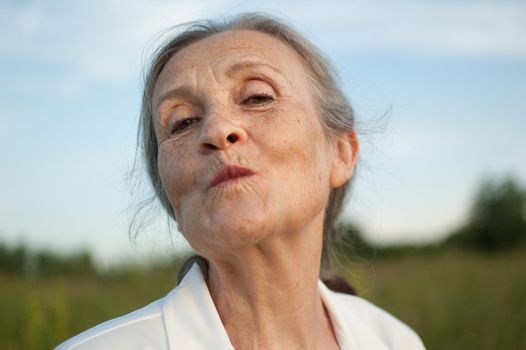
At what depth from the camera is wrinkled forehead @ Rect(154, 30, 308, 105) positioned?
2.35m

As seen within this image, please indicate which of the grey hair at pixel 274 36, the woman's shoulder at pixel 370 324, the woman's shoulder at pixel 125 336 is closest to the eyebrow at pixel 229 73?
the grey hair at pixel 274 36

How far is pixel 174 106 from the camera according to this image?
2.41 metres

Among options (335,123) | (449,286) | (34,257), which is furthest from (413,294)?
(335,123)

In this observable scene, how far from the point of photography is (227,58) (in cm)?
235

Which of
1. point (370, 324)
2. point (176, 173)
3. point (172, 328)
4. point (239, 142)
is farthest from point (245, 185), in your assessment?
point (370, 324)

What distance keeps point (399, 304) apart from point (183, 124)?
553 cm

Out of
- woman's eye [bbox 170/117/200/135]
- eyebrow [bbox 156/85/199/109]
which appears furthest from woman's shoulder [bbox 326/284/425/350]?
eyebrow [bbox 156/85/199/109]

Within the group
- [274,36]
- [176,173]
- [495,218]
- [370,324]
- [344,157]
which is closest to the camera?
[176,173]

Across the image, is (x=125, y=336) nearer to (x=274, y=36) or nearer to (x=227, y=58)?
(x=227, y=58)

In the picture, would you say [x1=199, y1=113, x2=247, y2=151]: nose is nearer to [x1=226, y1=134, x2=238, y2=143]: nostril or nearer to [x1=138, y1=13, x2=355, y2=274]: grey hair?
[x1=226, y1=134, x2=238, y2=143]: nostril

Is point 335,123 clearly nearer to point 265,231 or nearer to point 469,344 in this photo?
point 265,231

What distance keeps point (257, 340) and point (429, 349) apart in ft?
13.9

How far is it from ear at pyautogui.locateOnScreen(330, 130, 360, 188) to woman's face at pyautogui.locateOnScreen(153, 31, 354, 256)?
99 mm

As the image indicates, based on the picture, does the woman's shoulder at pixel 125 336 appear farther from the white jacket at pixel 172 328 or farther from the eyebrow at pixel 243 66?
the eyebrow at pixel 243 66
